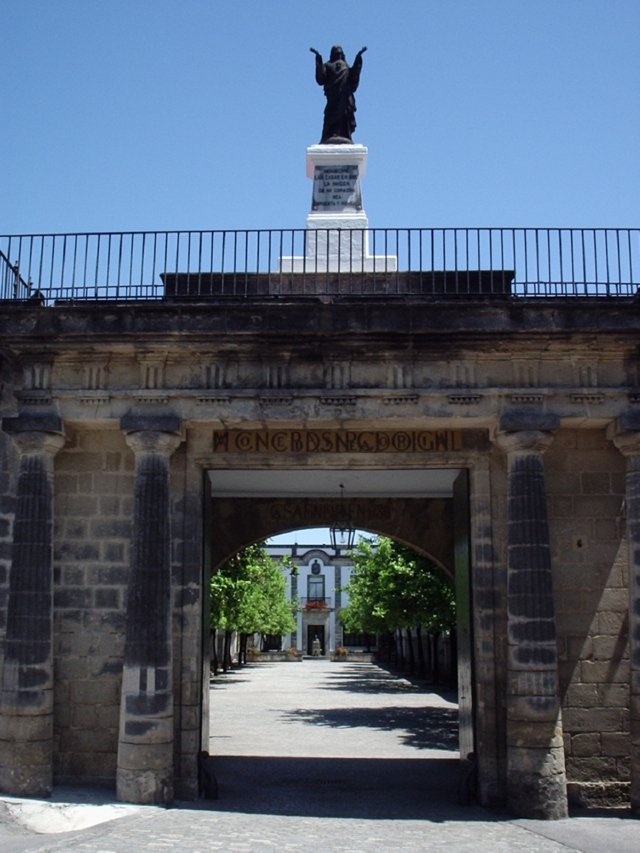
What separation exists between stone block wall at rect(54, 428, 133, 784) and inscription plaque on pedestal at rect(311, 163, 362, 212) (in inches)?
195

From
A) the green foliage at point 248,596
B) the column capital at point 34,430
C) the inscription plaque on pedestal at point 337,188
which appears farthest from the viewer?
the green foliage at point 248,596

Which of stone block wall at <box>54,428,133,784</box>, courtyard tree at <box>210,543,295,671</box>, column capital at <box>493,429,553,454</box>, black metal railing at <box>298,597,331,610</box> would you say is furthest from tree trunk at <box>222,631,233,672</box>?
column capital at <box>493,429,553,454</box>

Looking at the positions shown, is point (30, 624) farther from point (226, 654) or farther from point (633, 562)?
point (226, 654)

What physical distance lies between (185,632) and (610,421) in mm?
5144

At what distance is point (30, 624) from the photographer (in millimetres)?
10125

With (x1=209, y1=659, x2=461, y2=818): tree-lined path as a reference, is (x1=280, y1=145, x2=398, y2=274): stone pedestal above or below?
above

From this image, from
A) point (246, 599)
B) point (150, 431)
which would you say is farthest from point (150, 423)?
point (246, 599)

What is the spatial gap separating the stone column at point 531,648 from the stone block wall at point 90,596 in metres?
4.16

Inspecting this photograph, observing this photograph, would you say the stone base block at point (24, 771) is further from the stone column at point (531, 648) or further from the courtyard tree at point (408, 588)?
the courtyard tree at point (408, 588)

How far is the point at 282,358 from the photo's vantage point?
417 inches

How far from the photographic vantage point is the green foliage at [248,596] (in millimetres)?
29047

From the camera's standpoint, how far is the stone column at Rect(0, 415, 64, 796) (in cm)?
977

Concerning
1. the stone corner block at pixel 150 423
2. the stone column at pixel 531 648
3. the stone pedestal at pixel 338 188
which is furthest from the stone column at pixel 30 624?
the stone pedestal at pixel 338 188

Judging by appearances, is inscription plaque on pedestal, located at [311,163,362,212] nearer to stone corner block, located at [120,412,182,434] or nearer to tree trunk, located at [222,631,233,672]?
stone corner block, located at [120,412,182,434]
